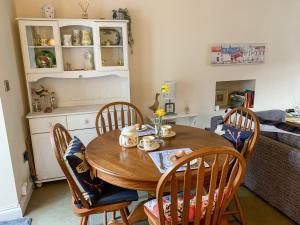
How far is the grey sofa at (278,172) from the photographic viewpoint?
198 cm

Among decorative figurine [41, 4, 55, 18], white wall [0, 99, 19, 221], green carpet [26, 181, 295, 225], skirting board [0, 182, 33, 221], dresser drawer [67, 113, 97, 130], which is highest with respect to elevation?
decorative figurine [41, 4, 55, 18]

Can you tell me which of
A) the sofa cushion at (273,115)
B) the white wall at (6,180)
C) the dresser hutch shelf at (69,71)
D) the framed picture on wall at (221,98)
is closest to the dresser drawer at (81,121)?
the dresser hutch shelf at (69,71)

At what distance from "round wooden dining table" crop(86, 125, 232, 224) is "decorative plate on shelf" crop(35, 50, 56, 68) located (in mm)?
1176

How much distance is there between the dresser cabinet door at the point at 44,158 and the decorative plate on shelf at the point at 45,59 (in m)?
0.76

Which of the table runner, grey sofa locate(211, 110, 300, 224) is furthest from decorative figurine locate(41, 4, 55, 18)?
grey sofa locate(211, 110, 300, 224)

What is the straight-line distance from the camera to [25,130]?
268 centimetres

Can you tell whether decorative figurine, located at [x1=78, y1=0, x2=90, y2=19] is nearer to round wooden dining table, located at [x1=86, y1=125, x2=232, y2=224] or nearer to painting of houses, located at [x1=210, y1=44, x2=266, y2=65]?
round wooden dining table, located at [x1=86, y1=125, x2=232, y2=224]

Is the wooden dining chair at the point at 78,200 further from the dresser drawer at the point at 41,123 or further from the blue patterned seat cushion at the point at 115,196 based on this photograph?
the dresser drawer at the point at 41,123

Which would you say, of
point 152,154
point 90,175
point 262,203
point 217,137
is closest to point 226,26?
point 217,137

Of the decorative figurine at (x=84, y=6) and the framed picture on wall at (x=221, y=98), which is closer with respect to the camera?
the decorative figurine at (x=84, y=6)

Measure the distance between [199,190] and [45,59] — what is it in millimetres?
2246

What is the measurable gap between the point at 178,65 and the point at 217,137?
1.71 m

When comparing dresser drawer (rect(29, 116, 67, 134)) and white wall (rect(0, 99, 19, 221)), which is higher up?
dresser drawer (rect(29, 116, 67, 134))

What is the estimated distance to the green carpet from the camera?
2.12 m
